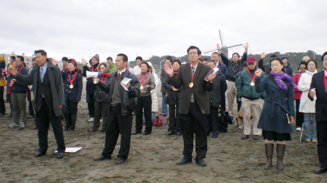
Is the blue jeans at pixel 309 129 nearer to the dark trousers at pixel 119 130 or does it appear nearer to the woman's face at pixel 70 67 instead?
the dark trousers at pixel 119 130

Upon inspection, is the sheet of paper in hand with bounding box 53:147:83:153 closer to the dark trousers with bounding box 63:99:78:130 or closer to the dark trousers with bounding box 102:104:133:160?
the dark trousers with bounding box 102:104:133:160

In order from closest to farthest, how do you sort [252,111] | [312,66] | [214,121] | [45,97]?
[45,97] < [312,66] < [252,111] < [214,121]

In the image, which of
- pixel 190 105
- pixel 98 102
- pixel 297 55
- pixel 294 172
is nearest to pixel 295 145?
pixel 294 172

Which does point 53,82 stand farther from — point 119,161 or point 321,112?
point 321,112

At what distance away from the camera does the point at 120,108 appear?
15.5 ft

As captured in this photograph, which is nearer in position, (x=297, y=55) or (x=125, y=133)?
(x=125, y=133)

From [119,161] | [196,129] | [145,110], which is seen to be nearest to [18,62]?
[145,110]

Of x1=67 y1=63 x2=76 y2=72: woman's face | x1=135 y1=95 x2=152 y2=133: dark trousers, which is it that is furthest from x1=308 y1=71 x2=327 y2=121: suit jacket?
x1=67 y1=63 x2=76 y2=72: woman's face

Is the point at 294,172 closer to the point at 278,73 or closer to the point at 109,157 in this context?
the point at 278,73

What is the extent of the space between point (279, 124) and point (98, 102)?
5192mm

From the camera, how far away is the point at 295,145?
5723 mm

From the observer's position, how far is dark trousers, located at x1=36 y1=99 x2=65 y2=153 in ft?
16.5

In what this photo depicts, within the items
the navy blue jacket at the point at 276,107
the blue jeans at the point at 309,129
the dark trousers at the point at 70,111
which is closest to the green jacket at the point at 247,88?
the blue jeans at the point at 309,129

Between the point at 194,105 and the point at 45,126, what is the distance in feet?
10.5
